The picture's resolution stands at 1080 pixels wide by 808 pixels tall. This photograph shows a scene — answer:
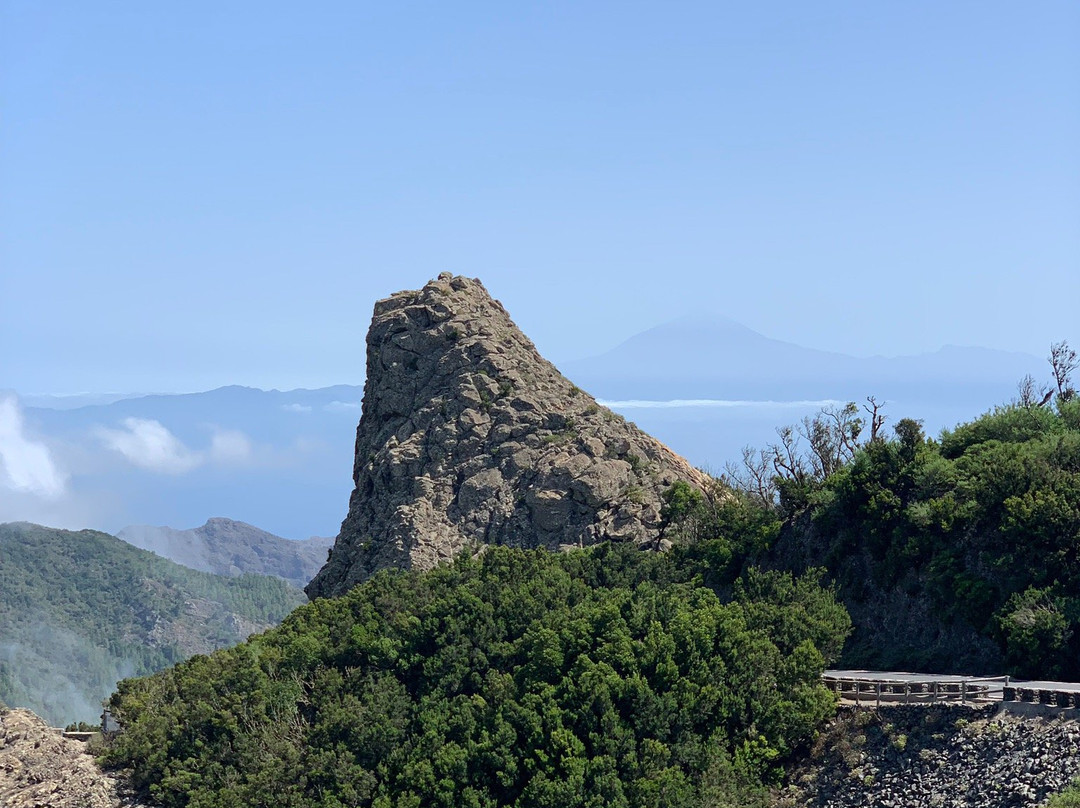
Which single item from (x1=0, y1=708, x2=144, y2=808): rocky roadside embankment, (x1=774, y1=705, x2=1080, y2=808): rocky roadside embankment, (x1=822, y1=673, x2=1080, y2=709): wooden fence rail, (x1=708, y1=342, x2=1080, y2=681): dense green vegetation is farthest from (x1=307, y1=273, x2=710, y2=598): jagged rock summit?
(x1=774, y1=705, x2=1080, y2=808): rocky roadside embankment

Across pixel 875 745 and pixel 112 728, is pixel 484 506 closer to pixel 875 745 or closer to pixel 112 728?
pixel 112 728

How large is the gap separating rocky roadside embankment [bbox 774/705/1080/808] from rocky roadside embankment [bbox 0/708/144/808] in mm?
21010

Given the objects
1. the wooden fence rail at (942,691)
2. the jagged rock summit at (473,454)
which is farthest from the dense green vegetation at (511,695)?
the jagged rock summit at (473,454)

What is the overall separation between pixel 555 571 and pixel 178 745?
13860mm

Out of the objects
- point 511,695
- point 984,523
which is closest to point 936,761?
point 984,523

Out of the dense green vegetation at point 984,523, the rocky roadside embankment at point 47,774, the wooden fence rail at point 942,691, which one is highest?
the dense green vegetation at point 984,523

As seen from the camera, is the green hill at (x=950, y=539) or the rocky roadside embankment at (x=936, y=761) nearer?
the rocky roadside embankment at (x=936, y=761)

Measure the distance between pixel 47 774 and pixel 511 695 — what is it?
48.8ft

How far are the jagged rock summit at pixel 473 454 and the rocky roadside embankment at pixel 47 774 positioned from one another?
15504 millimetres

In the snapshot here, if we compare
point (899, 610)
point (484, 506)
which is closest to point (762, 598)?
point (899, 610)

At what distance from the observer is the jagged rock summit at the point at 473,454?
58094 millimetres

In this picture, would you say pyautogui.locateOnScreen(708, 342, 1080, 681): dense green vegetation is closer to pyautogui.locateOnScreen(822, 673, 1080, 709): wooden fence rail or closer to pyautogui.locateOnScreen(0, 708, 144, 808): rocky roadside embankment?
pyautogui.locateOnScreen(822, 673, 1080, 709): wooden fence rail

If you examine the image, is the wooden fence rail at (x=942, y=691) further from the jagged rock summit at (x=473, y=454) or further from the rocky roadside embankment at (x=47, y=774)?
the rocky roadside embankment at (x=47, y=774)

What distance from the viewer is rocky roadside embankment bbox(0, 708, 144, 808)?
43.6 m
